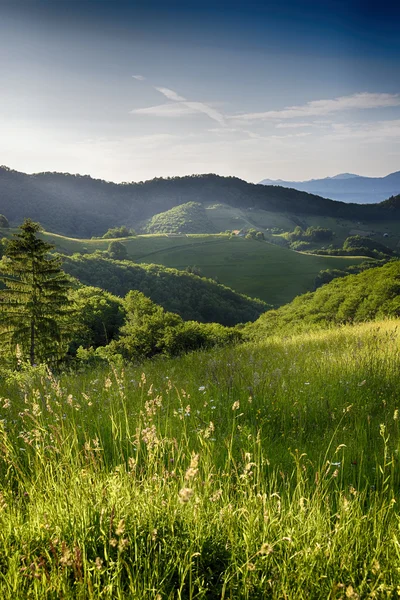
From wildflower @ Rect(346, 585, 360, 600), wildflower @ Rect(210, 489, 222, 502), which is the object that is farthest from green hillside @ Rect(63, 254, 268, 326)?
wildflower @ Rect(346, 585, 360, 600)

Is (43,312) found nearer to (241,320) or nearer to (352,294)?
(352,294)

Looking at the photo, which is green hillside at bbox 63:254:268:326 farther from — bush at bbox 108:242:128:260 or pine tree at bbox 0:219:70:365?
pine tree at bbox 0:219:70:365

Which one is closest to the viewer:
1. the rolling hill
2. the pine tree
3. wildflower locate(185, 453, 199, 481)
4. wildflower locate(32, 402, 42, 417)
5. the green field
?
wildflower locate(185, 453, 199, 481)

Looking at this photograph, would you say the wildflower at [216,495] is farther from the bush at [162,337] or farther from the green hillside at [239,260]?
the green hillside at [239,260]

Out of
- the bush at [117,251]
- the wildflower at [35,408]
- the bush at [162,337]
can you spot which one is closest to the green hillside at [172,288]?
the bush at [117,251]

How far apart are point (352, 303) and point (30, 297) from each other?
62.3 feet

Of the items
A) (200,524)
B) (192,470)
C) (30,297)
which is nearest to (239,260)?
(30,297)

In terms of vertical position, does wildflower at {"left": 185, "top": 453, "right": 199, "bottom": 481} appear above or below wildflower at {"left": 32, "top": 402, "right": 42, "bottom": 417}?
above

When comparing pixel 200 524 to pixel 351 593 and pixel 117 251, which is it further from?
pixel 117 251

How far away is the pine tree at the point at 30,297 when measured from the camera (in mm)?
21250

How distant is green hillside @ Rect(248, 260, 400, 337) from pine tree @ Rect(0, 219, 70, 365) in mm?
12990

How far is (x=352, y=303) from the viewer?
67.6 feet

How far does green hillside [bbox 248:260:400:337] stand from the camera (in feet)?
57.8

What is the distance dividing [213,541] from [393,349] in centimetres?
607
